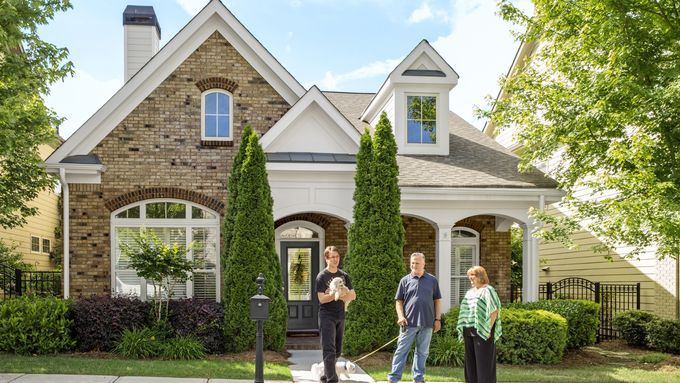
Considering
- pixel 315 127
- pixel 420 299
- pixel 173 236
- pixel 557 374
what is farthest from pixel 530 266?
pixel 173 236

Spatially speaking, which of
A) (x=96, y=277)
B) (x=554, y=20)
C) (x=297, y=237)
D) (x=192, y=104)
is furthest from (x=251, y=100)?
(x=554, y=20)

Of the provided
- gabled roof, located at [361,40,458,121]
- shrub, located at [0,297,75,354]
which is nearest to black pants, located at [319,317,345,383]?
shrub, located at [0,297,75,354]

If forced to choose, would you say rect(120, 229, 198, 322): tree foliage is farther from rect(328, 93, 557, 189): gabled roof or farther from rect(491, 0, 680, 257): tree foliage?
rect(491, 0, 680, 257): tree foliage

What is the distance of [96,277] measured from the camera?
13.3m

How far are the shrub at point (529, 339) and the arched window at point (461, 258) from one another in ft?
12.2

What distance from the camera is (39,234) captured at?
2441 cm

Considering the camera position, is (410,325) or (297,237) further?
(297,237)

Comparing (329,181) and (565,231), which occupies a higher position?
(329,181)

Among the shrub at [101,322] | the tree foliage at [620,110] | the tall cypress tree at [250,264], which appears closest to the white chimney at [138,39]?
the tall cypress tree at [250,264]

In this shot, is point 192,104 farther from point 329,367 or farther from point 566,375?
point 566,375

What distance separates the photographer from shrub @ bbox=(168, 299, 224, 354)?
39.9 feet

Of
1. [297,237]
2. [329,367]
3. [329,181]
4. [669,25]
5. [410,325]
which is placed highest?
[669,25]

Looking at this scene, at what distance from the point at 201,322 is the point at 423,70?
27.5ft

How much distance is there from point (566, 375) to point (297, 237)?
22.8 feet
